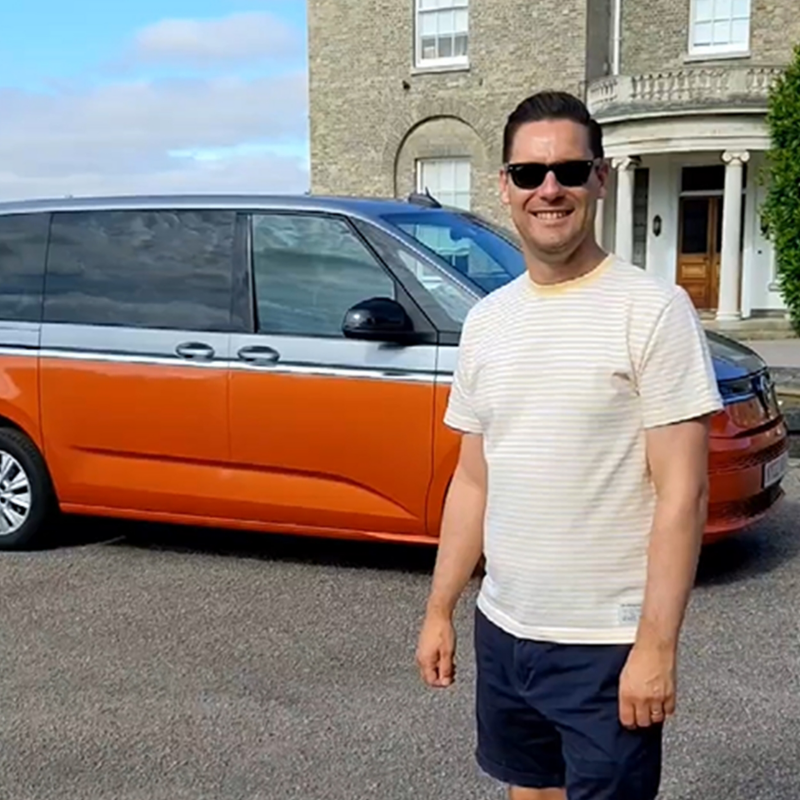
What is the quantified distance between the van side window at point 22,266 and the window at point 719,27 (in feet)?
63.1

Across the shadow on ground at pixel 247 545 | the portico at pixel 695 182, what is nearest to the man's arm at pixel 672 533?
the shadow on ground at pixel 247 545

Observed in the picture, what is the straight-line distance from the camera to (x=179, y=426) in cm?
597

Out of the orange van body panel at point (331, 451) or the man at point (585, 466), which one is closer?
the man at point (585, 466)

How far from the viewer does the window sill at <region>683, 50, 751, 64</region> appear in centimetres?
2262

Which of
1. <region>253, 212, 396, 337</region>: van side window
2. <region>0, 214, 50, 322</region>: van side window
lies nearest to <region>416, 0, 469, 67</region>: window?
<region>0, 214, 50, 322</region>: van side window

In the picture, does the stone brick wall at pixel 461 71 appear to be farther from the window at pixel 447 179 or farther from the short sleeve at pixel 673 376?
the short sleeve at pixel 673 376

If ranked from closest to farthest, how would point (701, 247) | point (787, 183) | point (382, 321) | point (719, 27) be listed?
point (382, 321)
point (787, 183)
point (719, 27)
point (701, 247)

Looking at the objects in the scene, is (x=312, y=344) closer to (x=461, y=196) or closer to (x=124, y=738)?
(x=124, y=738)

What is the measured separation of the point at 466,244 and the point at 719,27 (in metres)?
19.1

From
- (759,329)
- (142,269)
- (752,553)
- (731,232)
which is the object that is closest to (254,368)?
(142,269)

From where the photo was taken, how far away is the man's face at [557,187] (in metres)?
2.23

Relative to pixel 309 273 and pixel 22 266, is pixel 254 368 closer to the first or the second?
pixel 309 273

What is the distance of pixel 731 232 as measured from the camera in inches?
841

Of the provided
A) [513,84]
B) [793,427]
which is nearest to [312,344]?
[793,427]
